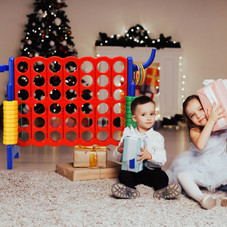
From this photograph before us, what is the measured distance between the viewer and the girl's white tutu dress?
81.1 inches

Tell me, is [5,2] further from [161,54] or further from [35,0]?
[161,54]

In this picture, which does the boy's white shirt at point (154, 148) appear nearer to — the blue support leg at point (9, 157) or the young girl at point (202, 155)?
the young girl at point (202, 155)

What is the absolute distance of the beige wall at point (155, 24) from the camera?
606 cm

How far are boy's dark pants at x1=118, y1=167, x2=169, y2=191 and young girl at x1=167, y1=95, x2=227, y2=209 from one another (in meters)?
0.10

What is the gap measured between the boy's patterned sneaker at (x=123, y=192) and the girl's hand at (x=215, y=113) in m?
0.61

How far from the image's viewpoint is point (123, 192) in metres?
1.95

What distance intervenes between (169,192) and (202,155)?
37cm

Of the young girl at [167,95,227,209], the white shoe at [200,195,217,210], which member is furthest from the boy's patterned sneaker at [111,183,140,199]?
the white shoe at [200,195,217,210]

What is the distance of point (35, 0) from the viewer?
592 centimetres

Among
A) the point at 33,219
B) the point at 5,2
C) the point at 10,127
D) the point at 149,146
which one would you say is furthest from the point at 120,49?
the point at 33,219

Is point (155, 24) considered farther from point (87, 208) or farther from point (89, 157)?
point (87, 208)

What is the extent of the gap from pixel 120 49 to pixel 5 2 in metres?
2.13

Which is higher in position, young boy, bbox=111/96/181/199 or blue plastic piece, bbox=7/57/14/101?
blue plastic piece, bbox=7/57/14/101

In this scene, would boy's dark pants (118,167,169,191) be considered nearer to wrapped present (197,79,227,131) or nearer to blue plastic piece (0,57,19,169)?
wrapped present (197,79,227,131)
